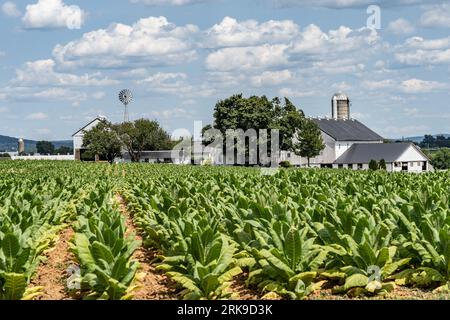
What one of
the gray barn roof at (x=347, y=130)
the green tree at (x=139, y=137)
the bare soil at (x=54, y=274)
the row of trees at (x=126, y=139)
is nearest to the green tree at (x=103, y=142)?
the row of trees at (x=126, y=139)

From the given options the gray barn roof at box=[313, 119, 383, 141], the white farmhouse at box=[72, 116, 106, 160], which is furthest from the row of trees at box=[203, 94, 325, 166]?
the white farmhouse at box=[72, 116, 106, 160]

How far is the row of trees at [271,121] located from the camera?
8950 cm

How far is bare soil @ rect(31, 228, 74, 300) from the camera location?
32.9 feet

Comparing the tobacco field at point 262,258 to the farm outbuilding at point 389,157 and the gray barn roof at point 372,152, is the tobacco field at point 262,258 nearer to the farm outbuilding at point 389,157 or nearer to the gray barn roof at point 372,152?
the farm outbuilding at point 389,157

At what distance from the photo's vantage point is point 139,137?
114 meters

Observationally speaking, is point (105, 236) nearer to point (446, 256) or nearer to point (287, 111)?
point (446, 256)

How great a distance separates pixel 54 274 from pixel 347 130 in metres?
101

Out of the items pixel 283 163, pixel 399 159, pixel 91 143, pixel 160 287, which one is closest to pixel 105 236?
pixel 160 287

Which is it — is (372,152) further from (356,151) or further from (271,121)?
(271,121)

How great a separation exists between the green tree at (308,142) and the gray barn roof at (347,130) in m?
6.76
